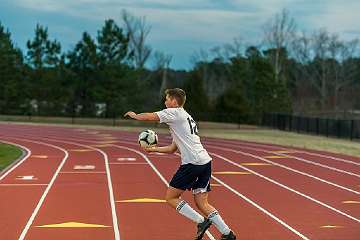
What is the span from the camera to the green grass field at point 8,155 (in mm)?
19325

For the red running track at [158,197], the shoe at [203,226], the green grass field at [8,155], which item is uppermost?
the shoe at [203,226]

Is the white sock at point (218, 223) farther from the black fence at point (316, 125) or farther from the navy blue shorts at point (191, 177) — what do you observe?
the black fence at point (316, 125)

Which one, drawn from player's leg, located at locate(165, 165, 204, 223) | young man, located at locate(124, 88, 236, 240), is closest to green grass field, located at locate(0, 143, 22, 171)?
player's leg, located at locate(165, 165, 204, 223)

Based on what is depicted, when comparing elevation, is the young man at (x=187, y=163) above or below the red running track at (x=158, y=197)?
above

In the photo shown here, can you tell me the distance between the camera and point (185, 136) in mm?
7746

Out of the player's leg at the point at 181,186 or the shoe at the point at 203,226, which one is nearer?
the player's leg at the point at 181,186

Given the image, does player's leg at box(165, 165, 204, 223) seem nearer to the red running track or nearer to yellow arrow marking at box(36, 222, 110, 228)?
the red running track

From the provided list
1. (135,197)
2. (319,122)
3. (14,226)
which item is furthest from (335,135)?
(14,226)

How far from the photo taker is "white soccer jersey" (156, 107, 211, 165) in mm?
7684

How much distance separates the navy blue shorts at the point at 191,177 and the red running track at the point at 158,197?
0.98m

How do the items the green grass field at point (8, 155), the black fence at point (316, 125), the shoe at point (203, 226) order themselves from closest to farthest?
the shoe at point (203, 226), the green grass field at point (8, 155), the black fence at point (316, 125)

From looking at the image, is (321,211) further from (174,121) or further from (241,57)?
(241,57)

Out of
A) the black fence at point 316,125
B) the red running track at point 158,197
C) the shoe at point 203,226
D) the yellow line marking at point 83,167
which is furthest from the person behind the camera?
the black fence at point 316,125

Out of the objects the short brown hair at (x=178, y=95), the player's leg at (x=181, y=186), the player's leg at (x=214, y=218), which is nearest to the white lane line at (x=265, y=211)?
the player's leg at (x=214, y=218)
